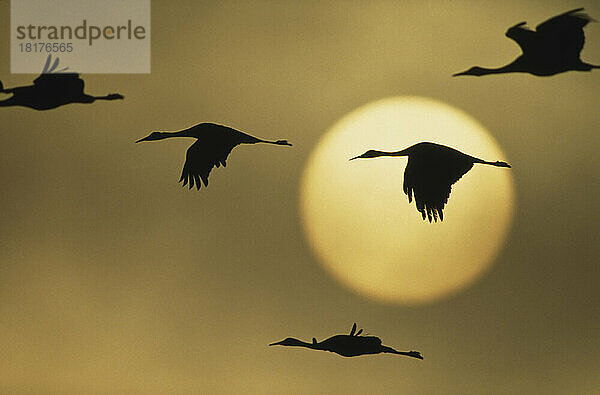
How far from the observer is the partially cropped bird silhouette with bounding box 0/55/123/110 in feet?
5.06

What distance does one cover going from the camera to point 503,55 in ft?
4.91

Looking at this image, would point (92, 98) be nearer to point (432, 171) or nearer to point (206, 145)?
point (206, 145)

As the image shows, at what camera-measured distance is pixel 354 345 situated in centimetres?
152

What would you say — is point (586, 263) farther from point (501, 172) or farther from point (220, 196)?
point (220, 196)

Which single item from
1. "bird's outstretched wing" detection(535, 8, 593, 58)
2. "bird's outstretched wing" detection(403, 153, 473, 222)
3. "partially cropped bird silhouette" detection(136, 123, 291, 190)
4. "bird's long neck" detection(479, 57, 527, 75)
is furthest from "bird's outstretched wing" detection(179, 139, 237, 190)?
"bird's outstretched wing" detection(535, 8, 593, 58)

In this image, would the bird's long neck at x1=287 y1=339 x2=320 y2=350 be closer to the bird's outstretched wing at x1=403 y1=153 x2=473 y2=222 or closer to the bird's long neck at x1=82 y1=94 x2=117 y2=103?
the bird's outstretched wing at x1=403 y1=153 x2=473 y2=222

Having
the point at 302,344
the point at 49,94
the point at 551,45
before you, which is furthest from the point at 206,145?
the point at 551,45

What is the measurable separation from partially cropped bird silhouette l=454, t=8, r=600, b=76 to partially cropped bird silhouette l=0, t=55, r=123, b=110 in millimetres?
1129

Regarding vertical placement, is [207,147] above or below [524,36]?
below

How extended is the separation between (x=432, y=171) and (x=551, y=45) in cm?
48

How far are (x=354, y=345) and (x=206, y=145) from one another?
702mm

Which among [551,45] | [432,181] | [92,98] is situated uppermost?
[551,45]

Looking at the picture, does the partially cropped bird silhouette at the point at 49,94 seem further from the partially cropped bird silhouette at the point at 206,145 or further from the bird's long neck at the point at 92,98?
the partially cropped bird silhouette at the point at 206,145

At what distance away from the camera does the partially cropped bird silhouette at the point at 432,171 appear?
1491 millimetres
